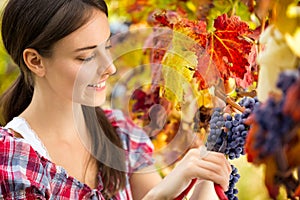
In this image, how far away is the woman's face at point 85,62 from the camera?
1251 millimetres

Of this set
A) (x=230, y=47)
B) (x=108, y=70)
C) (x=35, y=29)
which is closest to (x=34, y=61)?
(x=35, y=29)

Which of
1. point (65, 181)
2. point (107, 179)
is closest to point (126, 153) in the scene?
point (107, 179)

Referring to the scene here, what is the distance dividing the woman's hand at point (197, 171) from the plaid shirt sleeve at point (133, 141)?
0.51m

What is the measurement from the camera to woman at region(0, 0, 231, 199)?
1275 mm

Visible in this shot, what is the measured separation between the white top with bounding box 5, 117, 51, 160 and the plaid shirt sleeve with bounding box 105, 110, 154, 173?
289 mm

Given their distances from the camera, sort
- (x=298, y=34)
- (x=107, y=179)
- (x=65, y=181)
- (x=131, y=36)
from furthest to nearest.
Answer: (x=107, y=179) → (x=65, y=181) → (x=131, y=36) → (x=298, y=34)

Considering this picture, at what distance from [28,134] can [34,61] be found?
6.2 inches

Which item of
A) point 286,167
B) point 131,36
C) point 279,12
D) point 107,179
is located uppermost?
point 131,36

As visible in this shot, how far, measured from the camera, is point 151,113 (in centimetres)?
155

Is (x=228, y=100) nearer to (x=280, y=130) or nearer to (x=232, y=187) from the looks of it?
(x=232, y=187)

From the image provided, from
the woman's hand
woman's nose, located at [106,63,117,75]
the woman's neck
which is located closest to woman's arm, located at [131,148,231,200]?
the woman's hand

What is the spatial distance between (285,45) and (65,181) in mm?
971

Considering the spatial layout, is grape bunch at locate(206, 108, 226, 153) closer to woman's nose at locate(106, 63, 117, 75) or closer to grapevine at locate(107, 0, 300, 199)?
grapevine at locate(107, 0, 300, 199)

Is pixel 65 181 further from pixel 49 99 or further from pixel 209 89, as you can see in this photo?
pixel 209 89
